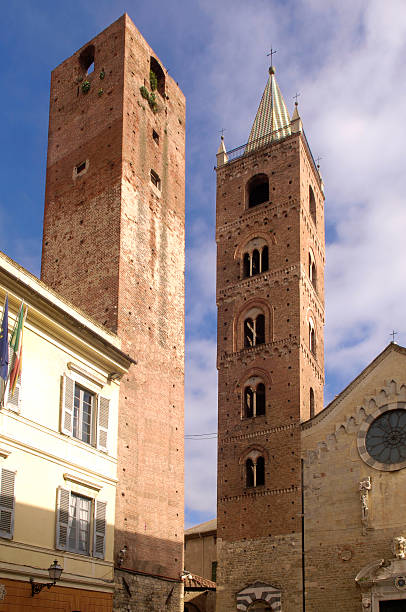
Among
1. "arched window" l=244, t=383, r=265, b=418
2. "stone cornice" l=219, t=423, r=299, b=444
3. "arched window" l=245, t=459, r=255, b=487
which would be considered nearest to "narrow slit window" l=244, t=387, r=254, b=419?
"arched window" l=244, t=383, r=265, b=418

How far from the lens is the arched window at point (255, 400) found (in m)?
31.4

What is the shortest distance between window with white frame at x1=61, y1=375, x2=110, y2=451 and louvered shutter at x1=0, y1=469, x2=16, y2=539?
5.91ft

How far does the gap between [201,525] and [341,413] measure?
1608cm

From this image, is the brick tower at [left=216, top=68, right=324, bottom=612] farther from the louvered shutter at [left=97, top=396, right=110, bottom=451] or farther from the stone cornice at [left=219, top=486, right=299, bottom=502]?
the louvered shutter at [left=97, top=396, right=110, bottom=451]

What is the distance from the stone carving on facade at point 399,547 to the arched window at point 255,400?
795cm

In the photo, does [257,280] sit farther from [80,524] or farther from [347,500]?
Result: [80,524]

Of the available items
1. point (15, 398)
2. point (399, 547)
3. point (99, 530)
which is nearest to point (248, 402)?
point (399, 547)

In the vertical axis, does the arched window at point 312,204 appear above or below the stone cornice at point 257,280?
above

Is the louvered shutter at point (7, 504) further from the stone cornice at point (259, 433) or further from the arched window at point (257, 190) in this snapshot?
the arched window at point (257, 190)

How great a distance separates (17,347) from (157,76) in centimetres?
1414

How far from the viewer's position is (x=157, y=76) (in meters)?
25.1

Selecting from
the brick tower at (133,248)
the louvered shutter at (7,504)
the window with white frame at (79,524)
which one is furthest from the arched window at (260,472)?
the louvered shutter at (7,504)

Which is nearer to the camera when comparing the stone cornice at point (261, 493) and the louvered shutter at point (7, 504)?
the louvered shutter at point (7, 504)

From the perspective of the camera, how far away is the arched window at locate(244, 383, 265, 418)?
3144 centimetres
